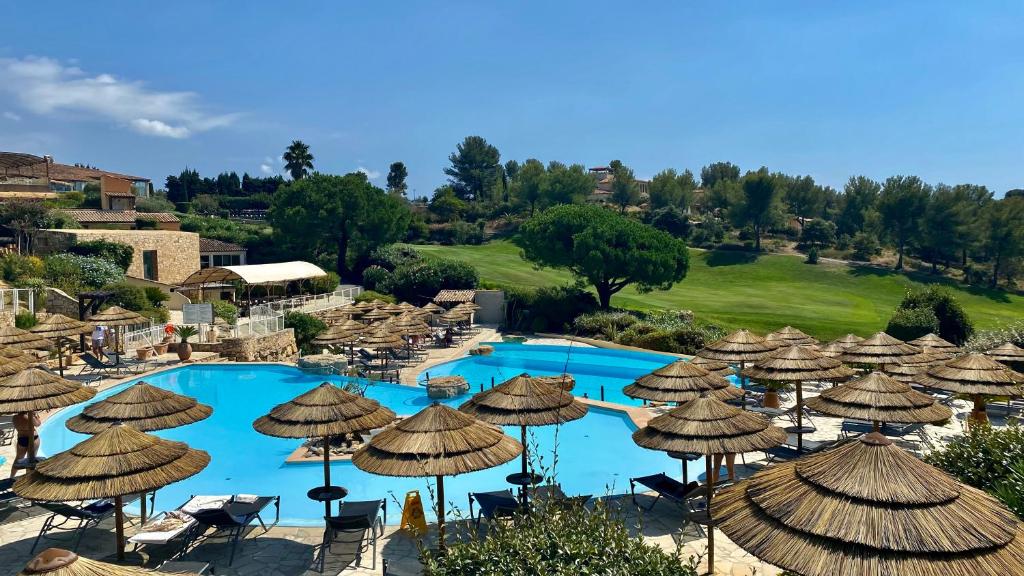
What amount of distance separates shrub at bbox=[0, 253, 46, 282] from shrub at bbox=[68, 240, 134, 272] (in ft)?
15.0

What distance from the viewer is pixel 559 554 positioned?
5.47m

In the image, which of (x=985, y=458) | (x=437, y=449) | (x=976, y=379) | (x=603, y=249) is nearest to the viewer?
(x=985, y=458)

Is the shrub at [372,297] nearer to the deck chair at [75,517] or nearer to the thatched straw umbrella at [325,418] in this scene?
the deck chair at [75,517]

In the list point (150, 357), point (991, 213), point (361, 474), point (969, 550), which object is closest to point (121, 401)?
point (361, 474)

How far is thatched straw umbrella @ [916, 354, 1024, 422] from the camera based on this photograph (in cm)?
1355

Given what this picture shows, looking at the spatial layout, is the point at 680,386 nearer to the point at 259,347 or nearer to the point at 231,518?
the point at 231,518

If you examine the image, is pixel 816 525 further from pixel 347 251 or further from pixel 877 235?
pixel 877 235

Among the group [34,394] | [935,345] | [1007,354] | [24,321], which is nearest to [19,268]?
[24,321]

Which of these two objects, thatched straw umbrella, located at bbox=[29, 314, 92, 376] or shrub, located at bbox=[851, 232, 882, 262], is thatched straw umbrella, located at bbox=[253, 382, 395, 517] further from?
shrub, located at bbox=[851, 232, 882, 262]

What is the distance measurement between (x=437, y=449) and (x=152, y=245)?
39950 millimetres

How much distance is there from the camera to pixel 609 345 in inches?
1277

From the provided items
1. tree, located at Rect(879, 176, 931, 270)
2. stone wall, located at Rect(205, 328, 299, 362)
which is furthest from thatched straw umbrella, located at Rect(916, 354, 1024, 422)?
tree, located at Rect(879, 176, 931, 270)

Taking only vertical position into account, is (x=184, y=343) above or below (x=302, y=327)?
above

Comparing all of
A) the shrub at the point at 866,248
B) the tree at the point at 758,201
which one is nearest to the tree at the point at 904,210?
the shrub at the point at 866,248
